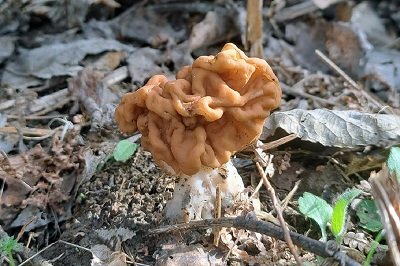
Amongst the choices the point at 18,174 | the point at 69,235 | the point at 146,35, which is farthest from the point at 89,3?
the point at 69,235

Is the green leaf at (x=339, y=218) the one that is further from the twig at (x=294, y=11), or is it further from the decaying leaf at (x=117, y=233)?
the twig at (x=294, y=11)

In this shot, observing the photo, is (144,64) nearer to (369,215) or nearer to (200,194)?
(200,194)

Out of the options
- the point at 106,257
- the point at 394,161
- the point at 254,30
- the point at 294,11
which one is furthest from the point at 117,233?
the point at 294,11

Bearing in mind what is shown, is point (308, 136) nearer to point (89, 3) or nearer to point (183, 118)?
point (183, 118)

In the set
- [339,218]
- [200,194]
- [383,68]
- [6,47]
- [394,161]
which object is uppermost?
[394,161]

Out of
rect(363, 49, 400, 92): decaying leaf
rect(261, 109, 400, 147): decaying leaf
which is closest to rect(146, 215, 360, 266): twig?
rect(261, 109, 400, 147): decaying leaf

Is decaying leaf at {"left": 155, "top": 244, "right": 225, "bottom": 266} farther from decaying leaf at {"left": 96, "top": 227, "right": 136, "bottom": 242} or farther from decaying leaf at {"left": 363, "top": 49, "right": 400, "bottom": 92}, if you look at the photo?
decaying leaf at {"left": 363, "top": 49, "right": 400, "bottom": 92}
